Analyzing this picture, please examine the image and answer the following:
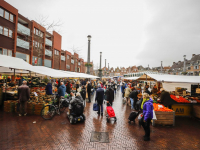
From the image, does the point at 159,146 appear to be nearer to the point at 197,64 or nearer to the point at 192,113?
the point at 192,113

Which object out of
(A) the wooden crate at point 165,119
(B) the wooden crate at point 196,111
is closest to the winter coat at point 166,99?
(B) the wooden crate at point 196,111

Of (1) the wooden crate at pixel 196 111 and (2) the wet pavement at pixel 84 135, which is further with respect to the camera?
(1) the wooden crate at pixel 196 111

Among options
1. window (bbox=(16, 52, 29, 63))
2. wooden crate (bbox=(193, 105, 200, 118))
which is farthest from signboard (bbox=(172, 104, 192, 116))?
window (bbox=(16, 52, 29, 63))

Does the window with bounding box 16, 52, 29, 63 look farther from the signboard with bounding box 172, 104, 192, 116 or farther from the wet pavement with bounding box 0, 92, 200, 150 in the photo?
the signboard with bounding box 172, 104, 192, 116

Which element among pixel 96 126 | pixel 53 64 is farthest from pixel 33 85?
pixel 53 64

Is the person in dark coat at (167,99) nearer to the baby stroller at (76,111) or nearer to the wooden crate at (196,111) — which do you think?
the wooden crate at (196,111)

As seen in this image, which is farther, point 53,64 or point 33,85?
point 53,64

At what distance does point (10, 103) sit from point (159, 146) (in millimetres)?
7798

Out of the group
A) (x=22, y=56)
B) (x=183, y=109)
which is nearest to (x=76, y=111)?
(x=183, y=109)

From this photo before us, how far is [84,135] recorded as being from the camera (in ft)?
13.9

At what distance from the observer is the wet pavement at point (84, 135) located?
142 inches

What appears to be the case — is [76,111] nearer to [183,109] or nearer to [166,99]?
[166,99]

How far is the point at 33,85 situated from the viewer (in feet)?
39.5

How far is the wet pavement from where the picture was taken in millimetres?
3598
